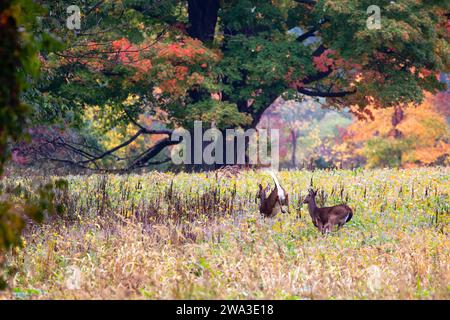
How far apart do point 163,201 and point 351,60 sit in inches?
342

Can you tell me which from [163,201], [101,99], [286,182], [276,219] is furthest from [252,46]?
[276,219]

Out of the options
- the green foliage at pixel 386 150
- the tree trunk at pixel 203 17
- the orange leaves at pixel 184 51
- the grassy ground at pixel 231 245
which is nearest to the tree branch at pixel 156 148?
the tree trunk at pixel 203 17

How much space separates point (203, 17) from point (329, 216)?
12977 millimetres

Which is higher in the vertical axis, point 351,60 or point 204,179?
point 351,60

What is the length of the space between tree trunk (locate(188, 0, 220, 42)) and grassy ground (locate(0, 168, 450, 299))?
21.7 ft

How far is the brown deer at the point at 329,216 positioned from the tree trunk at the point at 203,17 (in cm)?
1232

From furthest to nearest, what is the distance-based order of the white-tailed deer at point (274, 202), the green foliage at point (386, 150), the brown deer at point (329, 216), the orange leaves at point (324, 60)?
the green foliage at point (386, 150) → the orange leaves at point (324, 60) → the white-tailed deer at point (274, 202) → the brown deer at point (329, 216)

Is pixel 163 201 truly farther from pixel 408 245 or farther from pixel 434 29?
pixel 434 29

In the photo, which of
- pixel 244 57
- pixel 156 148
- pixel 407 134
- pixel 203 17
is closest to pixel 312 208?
pixel 244 57

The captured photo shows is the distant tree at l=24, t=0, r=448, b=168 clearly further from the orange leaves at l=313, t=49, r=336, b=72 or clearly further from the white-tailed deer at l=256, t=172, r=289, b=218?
the white-tailed deer at l=256, t=172, r=289, b=218

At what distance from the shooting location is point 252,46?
23.3m

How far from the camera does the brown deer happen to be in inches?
507

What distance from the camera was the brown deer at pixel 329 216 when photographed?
12883 mm

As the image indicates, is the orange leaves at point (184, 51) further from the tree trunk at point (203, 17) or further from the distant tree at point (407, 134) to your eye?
the distant tree at point (407, 134)
